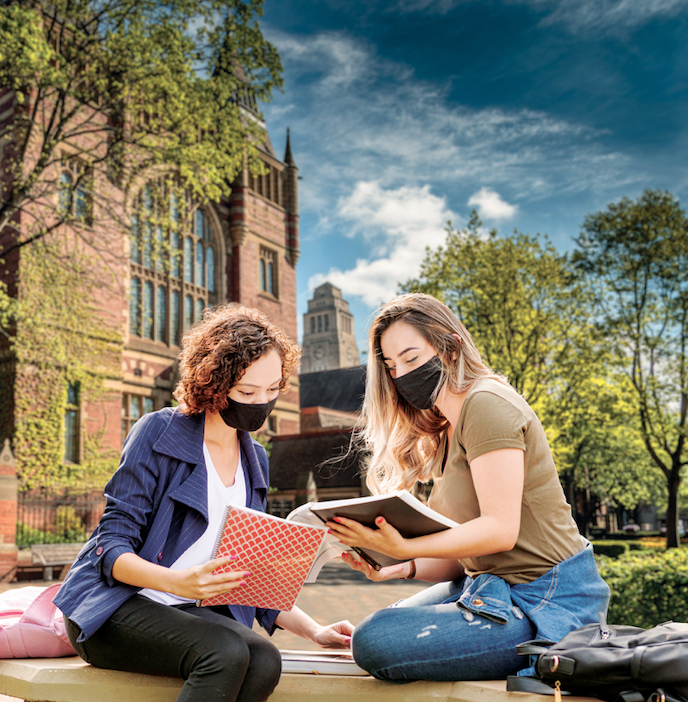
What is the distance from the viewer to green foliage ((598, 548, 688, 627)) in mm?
7512

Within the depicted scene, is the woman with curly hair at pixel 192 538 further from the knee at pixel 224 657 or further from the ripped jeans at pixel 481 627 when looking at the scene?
the ripped jeans at pixel 481 627

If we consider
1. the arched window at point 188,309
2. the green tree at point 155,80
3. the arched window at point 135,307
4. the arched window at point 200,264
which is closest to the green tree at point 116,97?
the green tree at point 155,80

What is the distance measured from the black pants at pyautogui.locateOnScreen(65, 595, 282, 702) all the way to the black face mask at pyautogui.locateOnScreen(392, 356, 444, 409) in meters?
1.02

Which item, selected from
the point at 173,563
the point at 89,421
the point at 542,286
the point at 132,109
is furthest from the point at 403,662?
the point at 89,421

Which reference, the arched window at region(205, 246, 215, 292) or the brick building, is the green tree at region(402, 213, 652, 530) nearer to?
the brick building

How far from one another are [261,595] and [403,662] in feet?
1.84

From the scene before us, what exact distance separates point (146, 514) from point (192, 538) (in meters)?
0.19

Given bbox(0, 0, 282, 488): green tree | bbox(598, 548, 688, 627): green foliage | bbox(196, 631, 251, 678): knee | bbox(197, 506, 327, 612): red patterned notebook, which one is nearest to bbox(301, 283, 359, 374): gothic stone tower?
bbox(0, 0, 282, 488): green tree

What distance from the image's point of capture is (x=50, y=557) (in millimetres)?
14266

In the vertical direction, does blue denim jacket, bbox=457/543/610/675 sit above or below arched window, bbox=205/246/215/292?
below

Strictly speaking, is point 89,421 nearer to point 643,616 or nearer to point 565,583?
point 643,616

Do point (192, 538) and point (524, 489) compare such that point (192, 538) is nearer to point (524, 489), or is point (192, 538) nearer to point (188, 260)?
point (524, 489)

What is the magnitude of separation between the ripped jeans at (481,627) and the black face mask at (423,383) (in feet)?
2.25

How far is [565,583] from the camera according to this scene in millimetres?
2168
